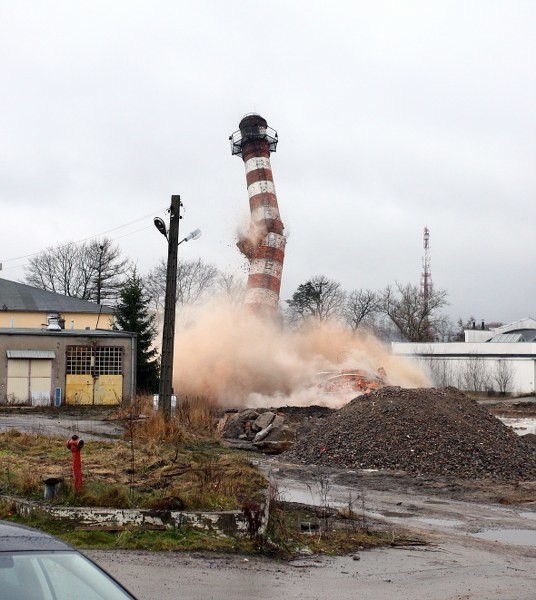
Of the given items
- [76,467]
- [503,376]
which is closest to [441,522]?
[76,467]

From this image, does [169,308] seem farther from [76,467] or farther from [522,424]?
[522,424]

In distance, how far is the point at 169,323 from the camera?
2484 centimetres

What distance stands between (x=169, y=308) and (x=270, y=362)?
17.7 meters

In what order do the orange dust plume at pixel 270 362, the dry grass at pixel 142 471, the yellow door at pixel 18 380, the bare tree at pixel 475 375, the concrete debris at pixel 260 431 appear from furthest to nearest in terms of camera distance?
the bare tree at pixel 475 375, the orange dust plume at pixel 270 362, the yellow door at pixel 18 380, the concrete debris at pixel 260 431, the dry grass at pixel 142 471

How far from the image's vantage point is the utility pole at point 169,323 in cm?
2431

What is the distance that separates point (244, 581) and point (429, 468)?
1252 cm

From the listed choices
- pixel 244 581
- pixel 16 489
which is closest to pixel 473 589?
pixel 244 581

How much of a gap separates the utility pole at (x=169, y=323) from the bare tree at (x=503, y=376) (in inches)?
1804

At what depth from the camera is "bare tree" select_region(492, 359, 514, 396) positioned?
65.3 meters

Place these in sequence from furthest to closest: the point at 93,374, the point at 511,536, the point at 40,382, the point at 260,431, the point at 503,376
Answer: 1. the point at 503,376
2. the point at 93,374
3. the point at 40,382
4. the point at 260,431
5. the point at 511,536

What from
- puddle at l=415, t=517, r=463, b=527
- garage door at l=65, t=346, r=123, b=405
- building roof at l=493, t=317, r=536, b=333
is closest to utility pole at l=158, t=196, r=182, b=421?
puddle at l=415, t=517, r=463, b=527

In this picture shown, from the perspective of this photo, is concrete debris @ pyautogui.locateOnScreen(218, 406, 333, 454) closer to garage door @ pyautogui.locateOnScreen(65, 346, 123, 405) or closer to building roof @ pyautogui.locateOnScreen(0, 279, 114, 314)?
garage door @ pyautogui.locateOnScreen(65, 346, 123, 405)

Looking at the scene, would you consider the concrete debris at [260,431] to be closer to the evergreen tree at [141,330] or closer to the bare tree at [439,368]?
the evergreen tree at [141,330]

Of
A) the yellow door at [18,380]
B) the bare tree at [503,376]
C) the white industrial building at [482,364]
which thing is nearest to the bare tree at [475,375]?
the white industrial building at [482,364]
